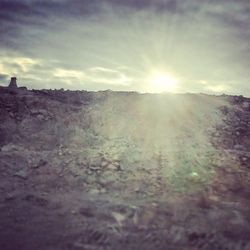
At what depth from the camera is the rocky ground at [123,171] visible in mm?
11070

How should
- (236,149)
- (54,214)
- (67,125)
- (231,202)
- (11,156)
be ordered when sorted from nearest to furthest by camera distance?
1. (54,214)
2. (231,202)
3. (11,156)
4. (236,149)
5. (67,125)

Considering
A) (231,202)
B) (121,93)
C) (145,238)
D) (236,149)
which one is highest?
(121,93)

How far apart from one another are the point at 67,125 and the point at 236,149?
7.05 meters

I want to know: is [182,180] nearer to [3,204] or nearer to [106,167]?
[106,167]

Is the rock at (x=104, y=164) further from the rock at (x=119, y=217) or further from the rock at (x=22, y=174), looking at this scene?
the rock at (x=119, y=217)

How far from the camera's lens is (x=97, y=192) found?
1312cm

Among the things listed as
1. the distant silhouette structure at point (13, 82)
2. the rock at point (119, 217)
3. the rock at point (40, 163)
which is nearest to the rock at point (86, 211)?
the rock at point (119, 217)

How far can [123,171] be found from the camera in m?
14.1

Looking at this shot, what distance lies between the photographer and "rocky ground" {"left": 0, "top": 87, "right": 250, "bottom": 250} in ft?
36.3

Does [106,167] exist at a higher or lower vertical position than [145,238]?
higher

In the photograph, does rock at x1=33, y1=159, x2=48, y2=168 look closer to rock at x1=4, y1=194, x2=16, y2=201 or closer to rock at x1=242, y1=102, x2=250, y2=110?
rock at x1=4, y1=194, x2=16, y2=201

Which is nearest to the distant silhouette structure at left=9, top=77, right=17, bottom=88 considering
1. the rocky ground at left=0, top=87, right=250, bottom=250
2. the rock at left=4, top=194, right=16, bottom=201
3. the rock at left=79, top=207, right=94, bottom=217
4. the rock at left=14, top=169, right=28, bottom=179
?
the rocky ground at left=0, top=87, right=250, bottom=250

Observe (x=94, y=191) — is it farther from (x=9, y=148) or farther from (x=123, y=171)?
(x=9, y=148)

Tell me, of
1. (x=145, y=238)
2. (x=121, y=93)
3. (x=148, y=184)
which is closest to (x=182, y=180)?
(x=148, y=184)
